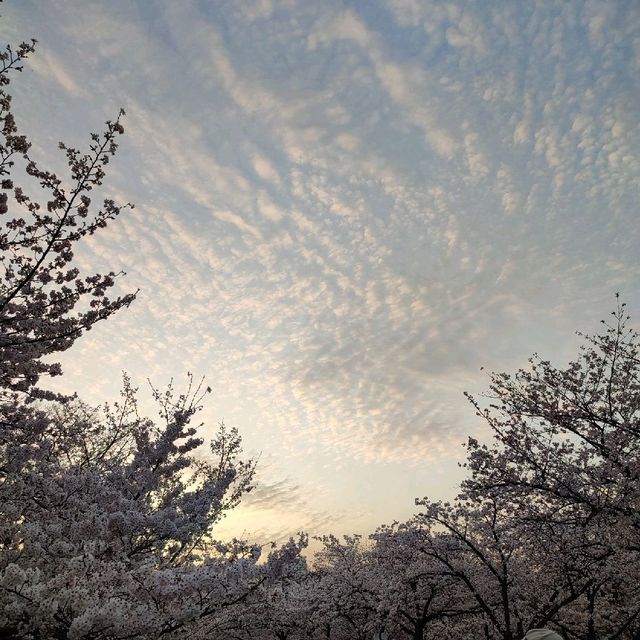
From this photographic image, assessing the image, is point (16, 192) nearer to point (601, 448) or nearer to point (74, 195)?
point (74, 195)

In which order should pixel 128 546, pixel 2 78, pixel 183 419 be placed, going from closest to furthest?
pixel 2 78, pixel 128 546, pixel 183 419

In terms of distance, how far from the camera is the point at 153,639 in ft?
22.7

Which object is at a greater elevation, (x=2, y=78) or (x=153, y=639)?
(x=2, y=78)

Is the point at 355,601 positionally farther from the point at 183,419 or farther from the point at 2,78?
the point at 2,78

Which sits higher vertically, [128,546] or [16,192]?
[16,192]

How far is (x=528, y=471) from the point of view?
12.0 meters

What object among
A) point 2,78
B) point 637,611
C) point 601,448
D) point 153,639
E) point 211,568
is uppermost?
point 2,78

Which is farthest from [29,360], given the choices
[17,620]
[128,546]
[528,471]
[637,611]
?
[637,611]

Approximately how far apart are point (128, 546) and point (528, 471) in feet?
33.4

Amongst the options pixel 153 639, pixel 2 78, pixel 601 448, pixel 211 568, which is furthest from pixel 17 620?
pixel 601 448

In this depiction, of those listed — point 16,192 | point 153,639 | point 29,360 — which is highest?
point 16,192

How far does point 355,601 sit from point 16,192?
19058 millimetres

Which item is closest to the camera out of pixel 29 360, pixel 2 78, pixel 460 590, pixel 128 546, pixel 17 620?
pixel 17 620

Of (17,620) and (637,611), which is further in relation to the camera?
(637,611)
